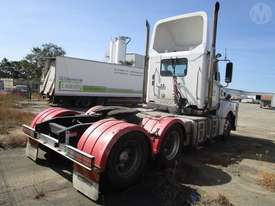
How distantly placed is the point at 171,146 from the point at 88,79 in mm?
18007

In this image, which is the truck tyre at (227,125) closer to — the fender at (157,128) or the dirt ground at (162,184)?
the dirt ground at (162,184)

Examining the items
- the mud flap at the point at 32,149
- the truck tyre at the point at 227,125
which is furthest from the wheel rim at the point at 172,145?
the truck tyre at the point at 227,125

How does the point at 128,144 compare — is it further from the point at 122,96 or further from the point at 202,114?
the point at 122,96

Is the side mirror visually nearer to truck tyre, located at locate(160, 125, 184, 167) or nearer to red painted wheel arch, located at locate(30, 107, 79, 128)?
truck tyre, located at locate(160, 125, 184, 167)

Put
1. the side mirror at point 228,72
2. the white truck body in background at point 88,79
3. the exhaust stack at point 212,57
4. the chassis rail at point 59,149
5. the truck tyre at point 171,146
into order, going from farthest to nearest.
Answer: the white truck body in background at point 88,79, the side mirror at point 228,72, the exhaust stack at point 212,57, the truck tyre at point 171,146, the chassis rail at point 59,149

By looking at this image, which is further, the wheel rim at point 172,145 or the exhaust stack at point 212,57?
the exhaust stack at point 212,57

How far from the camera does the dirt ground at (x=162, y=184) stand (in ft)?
14.5

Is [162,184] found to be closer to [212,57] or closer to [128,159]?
[128,159]

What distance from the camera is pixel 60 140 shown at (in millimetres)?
5172

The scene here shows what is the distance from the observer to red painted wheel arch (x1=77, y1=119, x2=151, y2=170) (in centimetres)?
428

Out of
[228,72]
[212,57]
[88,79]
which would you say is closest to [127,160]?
→ [212,57]

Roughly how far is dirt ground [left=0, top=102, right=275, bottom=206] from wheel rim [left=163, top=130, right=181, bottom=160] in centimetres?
28

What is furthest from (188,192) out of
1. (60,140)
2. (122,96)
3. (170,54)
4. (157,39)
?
(122,96)

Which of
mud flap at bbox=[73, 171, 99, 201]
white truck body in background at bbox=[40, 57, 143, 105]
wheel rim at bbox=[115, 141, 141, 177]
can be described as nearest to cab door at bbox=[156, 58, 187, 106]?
wheel rim at bbox=[115, 141, 141, 177]
